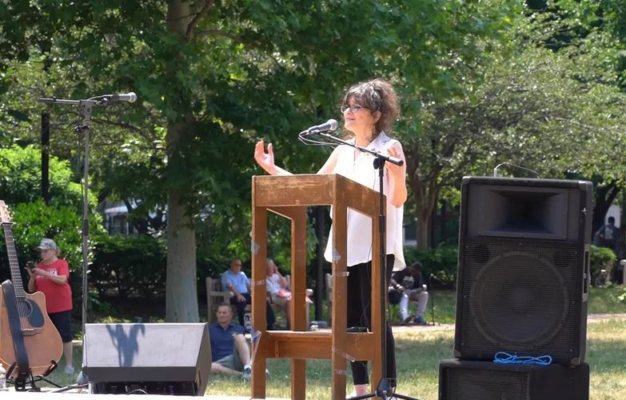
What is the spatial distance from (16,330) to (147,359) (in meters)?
3.77

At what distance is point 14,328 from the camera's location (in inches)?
395

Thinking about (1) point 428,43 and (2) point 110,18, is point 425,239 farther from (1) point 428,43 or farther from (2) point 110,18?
(2) point 110,18

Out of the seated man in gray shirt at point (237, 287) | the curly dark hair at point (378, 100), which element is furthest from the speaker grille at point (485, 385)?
the seated man in gray shirt at point (237, 287)

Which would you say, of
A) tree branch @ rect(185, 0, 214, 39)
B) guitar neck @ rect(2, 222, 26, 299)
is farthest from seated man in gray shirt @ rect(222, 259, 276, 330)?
guitar neck @ rect(2, 222, 26, 299)

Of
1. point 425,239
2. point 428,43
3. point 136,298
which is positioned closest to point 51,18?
point 428,43

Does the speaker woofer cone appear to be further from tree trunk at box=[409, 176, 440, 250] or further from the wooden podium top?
tree trunk at box=[409, 176, 440, 250]

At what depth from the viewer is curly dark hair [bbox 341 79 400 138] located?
6.13 meters

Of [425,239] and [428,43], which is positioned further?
[425,239]

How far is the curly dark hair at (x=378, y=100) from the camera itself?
20.1 feet

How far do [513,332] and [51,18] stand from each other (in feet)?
31.7

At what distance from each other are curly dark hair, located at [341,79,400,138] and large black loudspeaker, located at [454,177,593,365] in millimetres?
522

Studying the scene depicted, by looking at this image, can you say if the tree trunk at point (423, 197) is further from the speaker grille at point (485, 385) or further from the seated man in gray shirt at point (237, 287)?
the speaker grille at point (485, 385)

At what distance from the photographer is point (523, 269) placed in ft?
20.0

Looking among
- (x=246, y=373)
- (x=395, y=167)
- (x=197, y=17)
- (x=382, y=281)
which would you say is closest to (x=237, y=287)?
(x=197, y=17)
